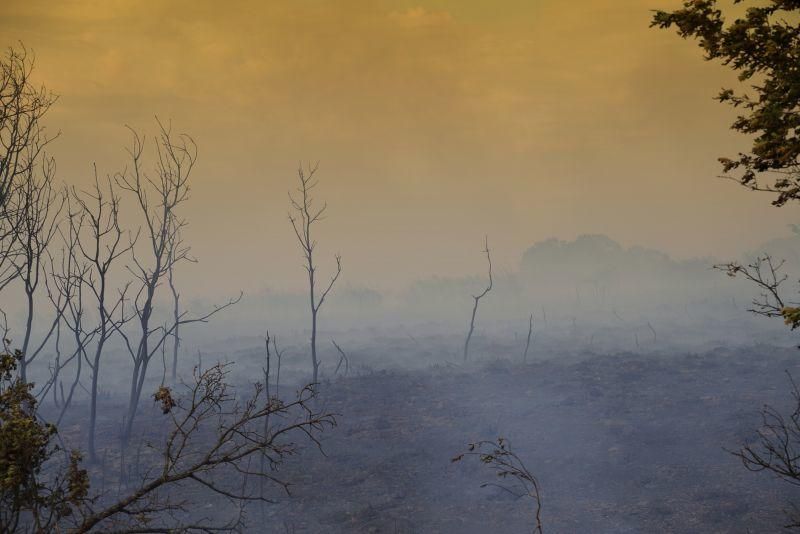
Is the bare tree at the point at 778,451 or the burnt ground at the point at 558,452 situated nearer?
the bare tree at the point at 778,451

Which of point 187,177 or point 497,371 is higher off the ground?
point 187,177

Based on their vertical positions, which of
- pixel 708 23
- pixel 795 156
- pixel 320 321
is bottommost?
pixel 320 321

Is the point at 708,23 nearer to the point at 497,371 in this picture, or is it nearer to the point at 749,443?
the point at 749,443

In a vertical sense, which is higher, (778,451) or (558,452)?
(778,451)

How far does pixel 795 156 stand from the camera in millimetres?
5023

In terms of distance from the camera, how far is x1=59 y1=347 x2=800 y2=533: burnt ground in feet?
44.3

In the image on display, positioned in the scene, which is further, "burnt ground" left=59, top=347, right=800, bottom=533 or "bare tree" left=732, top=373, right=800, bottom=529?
"burnt ground" left=59, top=347, right=800, bottom=533

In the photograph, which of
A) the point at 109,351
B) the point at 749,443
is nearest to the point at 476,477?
the point at 749,443

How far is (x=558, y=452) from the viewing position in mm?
18000

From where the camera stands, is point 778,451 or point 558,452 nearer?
point 778,451

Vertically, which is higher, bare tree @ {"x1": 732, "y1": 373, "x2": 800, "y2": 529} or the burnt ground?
bare tree @ {"x1": 732, "y1": 373, "x2": 800, "y2": 529}

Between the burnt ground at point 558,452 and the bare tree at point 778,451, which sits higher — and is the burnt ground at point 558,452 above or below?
below

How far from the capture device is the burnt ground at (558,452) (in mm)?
13508

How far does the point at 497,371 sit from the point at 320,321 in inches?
2707
